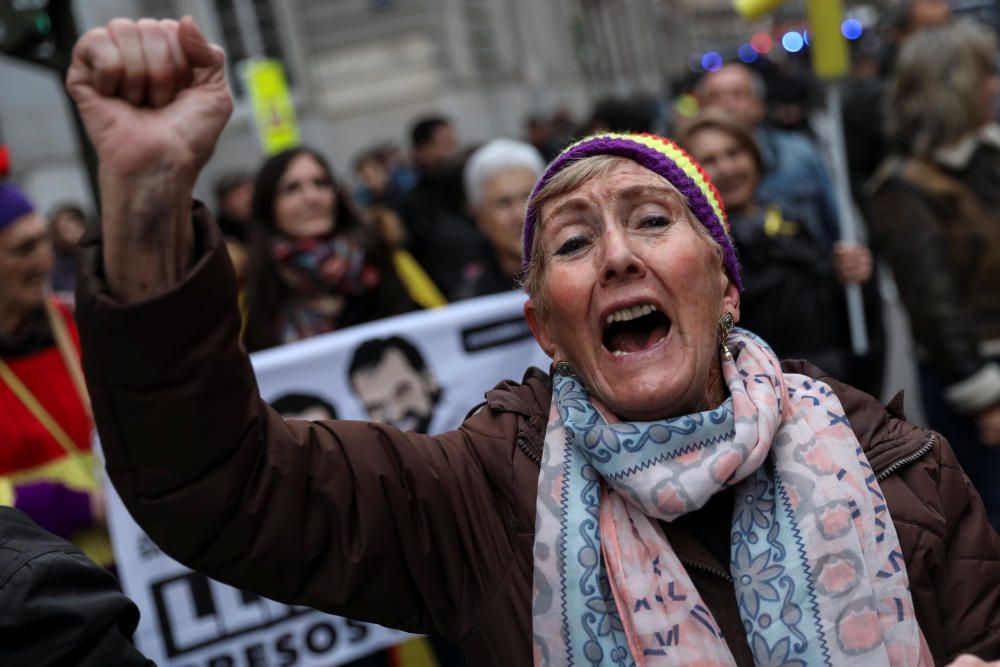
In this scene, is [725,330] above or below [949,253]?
above

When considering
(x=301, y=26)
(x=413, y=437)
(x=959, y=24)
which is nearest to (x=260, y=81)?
(x=959, y=24)

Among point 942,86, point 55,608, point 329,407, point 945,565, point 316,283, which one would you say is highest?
point 942,86

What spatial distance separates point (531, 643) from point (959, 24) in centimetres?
339

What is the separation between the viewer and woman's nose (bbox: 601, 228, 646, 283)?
2057 mm

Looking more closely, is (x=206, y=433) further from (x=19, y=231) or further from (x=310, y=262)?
(x=310, y=262)

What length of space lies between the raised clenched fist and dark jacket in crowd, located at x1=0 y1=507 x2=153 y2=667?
1.66ft

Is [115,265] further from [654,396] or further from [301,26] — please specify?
[301,26]

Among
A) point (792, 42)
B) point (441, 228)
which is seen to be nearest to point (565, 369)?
point (441, 228)

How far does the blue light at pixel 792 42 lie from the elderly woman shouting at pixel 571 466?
21.1m

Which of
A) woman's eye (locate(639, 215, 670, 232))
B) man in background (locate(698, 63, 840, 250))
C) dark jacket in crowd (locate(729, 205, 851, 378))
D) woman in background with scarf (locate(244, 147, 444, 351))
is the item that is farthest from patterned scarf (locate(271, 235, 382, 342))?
woman's eye (locate(639, 215, 670, 232))

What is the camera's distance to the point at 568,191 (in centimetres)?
217

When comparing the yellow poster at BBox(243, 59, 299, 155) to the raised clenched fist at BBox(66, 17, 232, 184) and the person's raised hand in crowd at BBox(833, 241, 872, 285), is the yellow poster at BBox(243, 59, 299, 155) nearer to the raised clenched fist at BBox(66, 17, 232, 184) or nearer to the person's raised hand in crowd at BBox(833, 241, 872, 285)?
the person's raised hand in crowd at BBox(833, 241, 872, 285)

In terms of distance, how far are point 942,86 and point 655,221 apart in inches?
102

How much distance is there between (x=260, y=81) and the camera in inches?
289
